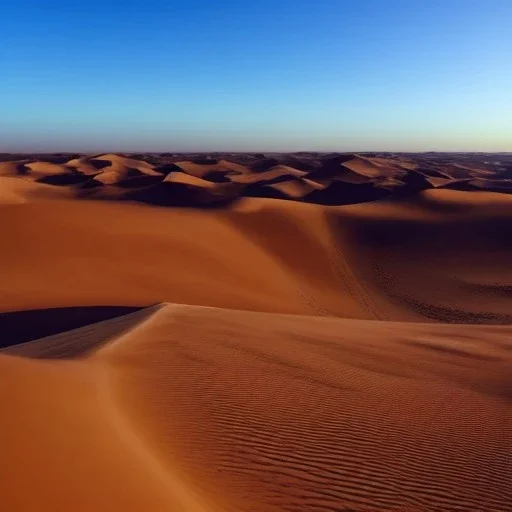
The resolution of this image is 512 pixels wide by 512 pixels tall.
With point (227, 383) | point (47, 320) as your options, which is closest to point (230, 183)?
point (47, 320)

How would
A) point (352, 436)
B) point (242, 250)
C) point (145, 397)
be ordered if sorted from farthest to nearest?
1. point (242, 250)
2. point (145, 397)
3. point (352, 436)

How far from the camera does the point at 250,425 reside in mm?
6742

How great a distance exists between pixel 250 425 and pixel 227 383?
137 centimetres

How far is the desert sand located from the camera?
17.4 ft

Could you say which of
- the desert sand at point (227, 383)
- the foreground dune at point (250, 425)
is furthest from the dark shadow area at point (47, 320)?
the foreground dune at point (250, 425)

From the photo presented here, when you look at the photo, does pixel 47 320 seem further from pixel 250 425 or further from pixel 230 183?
pixel 230 183

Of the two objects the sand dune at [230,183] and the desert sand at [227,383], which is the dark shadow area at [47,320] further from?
the sand dune at [230,183]

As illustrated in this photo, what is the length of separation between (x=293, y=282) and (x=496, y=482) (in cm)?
1817

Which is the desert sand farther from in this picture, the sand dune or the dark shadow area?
the sand dune

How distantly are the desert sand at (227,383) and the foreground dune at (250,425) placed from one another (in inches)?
1.0

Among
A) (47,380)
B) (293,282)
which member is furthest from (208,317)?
(293,282)

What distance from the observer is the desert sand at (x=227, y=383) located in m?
5.29

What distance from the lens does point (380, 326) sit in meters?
14.0

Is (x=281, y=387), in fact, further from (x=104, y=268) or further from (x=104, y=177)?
(x=104, y=177)
